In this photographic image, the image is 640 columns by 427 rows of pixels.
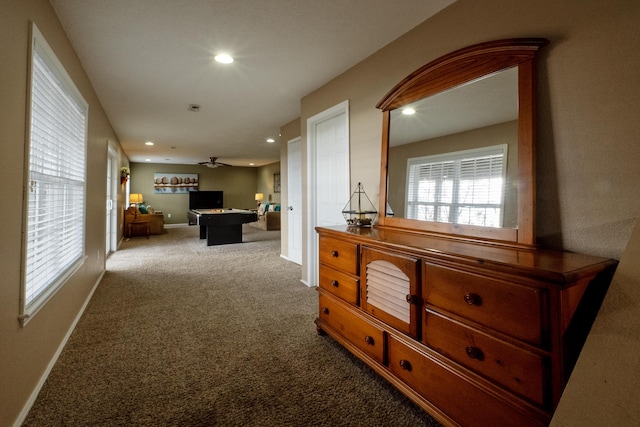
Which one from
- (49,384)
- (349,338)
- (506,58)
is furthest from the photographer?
(349,338)

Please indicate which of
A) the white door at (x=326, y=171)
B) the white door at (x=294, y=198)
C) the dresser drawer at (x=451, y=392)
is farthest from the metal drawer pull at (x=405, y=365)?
the white door at (x=294, y=198)

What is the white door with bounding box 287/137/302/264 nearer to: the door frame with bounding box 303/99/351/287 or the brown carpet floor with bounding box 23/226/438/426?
the door frame with bounding box 303/99/351/287

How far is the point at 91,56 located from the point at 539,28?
3323mm

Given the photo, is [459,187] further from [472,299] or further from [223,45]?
[223,45]

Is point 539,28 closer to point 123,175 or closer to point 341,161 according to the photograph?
point 341,161

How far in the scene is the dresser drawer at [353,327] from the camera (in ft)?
5.44

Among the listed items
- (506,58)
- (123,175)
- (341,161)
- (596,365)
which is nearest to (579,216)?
(596,365)

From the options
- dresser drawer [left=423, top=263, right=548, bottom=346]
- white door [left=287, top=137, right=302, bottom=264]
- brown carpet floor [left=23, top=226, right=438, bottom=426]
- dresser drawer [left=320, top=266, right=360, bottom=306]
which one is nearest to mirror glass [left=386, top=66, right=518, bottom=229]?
dresser drawer [left=423, top=263, right=548, bottom=346]

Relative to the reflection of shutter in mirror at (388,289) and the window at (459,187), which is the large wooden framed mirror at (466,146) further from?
the reflection of shutter in mirror at (388,289)

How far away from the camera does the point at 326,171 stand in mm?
3230

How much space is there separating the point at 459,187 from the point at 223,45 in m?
2.10

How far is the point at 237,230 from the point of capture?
21.1 ft

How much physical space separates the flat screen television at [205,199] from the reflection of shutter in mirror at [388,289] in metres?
10.2

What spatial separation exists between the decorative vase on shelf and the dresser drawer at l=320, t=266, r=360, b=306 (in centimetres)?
46
